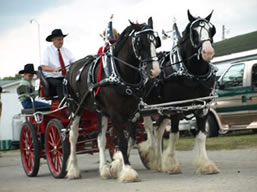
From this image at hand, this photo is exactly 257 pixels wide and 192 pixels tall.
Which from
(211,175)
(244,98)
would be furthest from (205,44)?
(244,98)

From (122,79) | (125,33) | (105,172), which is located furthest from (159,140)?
(125,33)

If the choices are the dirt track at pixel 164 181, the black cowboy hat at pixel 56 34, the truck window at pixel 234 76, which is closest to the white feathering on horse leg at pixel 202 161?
the dirt track at pixel 164 181

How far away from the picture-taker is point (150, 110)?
28.3 feet

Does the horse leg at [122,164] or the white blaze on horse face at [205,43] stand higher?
the white blaze on horse face at [205,43]

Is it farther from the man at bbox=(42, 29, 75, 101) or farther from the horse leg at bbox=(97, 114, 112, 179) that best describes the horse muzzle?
the man at bbox=(42, 29, 75, 101)

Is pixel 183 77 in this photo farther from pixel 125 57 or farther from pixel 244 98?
pixel 244 98

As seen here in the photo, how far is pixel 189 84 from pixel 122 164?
169 centimetres

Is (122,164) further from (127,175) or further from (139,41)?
(139,41)

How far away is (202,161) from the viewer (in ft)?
27.3

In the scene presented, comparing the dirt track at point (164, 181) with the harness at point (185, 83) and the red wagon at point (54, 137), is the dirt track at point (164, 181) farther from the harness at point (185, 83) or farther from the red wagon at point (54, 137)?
the harness at point (185, 83)

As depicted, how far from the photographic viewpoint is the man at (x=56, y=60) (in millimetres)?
9875

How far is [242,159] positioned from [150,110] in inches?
107

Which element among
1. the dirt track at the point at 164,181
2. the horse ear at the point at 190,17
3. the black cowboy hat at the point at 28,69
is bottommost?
the dirt track at the point at 164,181

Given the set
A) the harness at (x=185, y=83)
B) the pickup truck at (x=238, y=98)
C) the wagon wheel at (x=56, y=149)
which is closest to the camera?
the harness at (x=185, y=83)
